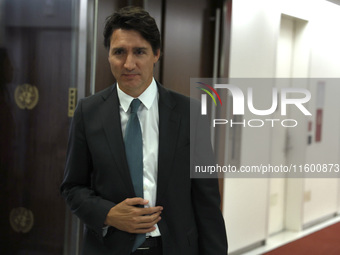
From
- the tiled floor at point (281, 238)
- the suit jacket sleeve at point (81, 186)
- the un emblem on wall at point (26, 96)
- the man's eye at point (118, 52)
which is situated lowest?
the tiled floor at point (281, 238)

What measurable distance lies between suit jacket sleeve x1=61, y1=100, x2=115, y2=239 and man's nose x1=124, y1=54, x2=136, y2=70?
0.84ft

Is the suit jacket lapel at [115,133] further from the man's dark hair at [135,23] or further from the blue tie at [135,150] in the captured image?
the man's dark hair at [135,23]

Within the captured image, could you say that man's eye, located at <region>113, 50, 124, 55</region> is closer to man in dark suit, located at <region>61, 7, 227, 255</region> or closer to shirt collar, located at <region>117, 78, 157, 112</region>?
man in dark suit, located at <region>61, 7, 227, 255</region>

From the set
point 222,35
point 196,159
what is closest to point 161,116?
point 196,159

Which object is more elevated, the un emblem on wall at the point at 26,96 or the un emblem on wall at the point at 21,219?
the un emblem on wall at the point at 26,96

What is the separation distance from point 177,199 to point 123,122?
1.12 ft

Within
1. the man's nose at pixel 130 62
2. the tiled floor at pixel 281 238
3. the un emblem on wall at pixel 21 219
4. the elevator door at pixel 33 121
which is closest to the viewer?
the man's nose at pixel 130 62

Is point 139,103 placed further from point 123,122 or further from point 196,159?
point 196,159

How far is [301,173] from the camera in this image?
4.92m

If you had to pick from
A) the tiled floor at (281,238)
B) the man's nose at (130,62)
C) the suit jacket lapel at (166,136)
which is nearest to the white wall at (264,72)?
the tiled floor at (281,238)

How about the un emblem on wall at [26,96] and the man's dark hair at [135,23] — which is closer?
the man's dark hair at [135,23]

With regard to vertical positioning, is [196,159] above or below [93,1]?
below

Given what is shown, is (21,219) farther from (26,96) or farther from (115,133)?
(115,133)

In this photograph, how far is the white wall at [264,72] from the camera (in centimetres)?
384
